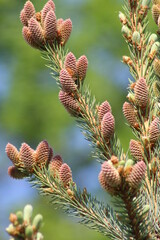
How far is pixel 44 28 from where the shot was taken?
1156 millimetres

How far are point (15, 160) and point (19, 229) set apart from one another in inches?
14.2

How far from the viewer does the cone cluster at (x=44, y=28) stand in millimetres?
1142

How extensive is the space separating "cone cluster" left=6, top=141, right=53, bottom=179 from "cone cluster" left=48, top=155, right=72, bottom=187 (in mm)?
18

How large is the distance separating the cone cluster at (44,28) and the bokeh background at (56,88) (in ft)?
18.2

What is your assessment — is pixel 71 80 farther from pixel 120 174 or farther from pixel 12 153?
pixel 120 174

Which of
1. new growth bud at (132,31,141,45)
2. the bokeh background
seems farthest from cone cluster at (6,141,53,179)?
the bokeh background

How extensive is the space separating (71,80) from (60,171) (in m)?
0.20

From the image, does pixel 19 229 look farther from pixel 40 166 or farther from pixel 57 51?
pixel 57 51

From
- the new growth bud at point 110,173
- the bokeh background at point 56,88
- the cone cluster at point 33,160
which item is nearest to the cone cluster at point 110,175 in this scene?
the new growth bud at point 110,173

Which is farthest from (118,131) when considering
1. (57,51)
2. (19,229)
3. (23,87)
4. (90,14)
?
(19,229)

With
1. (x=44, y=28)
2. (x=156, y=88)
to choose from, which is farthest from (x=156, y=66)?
(x=44, y=28)

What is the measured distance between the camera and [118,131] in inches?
262

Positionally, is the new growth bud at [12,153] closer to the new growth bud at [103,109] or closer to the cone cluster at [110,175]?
the new growth bud at [103,109]

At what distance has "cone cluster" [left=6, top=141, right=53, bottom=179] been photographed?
3.50 ft
